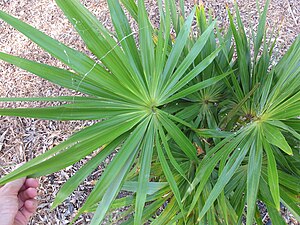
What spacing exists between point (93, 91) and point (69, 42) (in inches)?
47.2

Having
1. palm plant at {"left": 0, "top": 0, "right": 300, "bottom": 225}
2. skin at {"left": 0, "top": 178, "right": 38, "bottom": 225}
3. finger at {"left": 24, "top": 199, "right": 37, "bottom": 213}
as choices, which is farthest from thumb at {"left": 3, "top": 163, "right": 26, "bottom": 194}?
palm plant at {"left": 0, "top": 0, "right": 300, "bottom": 225}

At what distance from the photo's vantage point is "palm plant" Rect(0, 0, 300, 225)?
0.87m

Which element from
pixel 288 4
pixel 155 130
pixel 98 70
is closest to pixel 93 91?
pixel 98 70

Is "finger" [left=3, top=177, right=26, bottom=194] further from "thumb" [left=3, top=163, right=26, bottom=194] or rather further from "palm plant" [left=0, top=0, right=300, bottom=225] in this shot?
"palm plant" [left=0, top=0, right=300, bottom=225]

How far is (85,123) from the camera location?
1.84m

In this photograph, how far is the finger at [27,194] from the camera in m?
1.28

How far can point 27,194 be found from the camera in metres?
1.31

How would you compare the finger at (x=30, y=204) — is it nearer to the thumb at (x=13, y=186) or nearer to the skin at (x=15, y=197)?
the skin at (x=15, y=197)

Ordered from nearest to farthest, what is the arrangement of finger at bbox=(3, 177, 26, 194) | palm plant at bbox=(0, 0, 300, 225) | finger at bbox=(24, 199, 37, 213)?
1. palm plant at bbox=(0, 0, 300, 225)
2. finger at bbox=(3, 177, 26, 194)
3. finger at bbox=(24, 199, 37, 213)

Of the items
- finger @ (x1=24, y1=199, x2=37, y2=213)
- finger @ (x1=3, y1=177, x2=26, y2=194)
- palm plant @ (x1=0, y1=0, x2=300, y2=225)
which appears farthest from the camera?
finger @ (x1=24, y1=199, x2=37, y2=213)

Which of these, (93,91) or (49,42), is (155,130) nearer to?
(93,91)

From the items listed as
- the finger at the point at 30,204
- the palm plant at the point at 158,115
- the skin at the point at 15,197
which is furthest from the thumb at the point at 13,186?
the palm plant at the point at 158,115

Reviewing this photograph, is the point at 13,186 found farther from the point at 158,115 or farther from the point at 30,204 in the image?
the point at 158,115

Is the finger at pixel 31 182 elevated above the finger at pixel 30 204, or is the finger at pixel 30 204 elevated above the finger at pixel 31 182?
the finger at pixel 31 182
